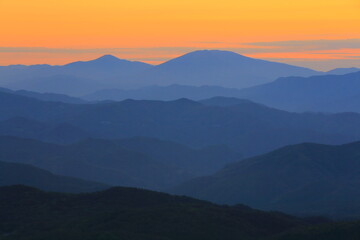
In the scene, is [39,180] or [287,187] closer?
[39,180]

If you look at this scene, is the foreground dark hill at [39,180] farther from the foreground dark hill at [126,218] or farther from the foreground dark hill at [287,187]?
the foreground dark hill at [126,218]

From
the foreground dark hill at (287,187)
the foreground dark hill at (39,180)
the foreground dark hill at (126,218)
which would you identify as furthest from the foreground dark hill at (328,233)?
the foreground dark hill at (287,187)

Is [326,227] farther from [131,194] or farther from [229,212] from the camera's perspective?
[131,194]

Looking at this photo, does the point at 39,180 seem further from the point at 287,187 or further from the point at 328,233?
the point at 328,233

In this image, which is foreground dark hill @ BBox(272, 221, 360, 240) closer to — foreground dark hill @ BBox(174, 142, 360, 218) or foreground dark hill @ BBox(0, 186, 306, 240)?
foreground dark hill @ BBox(0, 186, 306, 240)

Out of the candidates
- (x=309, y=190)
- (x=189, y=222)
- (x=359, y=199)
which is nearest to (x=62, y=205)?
(x=189, y=222)

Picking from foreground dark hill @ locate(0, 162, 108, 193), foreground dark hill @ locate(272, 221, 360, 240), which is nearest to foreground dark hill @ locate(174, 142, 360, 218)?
foreground dark hill @ locate(0, 162, 108, 193)

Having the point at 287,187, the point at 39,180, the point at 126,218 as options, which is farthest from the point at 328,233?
the point at 287,187
